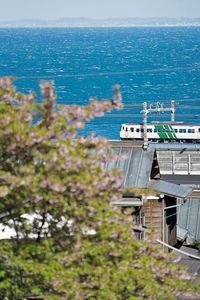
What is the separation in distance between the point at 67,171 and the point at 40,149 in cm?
46

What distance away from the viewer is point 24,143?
33.7 feet

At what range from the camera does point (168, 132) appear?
79.1 meters

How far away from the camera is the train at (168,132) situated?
78062 millimetres

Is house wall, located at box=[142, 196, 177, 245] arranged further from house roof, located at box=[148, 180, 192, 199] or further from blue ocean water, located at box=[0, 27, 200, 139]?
blue ocean water, located at box=[0, 27, 200, 139]

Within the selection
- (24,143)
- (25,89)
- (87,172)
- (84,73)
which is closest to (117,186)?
(87,172)

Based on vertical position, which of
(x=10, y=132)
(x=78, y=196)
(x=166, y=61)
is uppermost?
(x=166, y=61)

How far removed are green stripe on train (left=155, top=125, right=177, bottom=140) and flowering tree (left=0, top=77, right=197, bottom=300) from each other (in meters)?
67.7

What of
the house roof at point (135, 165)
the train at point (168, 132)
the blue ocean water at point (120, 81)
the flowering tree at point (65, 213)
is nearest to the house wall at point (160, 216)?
the house roof at point (135, 165)

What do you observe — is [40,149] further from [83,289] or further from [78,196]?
[83,289]

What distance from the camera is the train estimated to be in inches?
3073

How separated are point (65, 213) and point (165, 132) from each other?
6905cm

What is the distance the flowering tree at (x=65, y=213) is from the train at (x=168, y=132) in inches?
2633

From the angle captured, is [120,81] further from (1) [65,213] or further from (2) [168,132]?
(1) [65,213]

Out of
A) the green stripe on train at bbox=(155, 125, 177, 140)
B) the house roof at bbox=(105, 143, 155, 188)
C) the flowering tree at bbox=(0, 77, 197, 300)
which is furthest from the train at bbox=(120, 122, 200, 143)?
the flowering tree at bbox=(0, 77, 197, 300)
